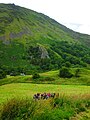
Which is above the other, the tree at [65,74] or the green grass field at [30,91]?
the green grass field at [30,91]

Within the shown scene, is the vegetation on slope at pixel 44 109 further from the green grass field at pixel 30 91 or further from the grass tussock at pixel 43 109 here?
the green grass field at pixel 30 91

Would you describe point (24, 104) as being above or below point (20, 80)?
above

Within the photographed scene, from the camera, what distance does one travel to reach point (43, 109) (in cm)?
1447

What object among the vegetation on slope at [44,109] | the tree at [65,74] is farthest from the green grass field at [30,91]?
the tree at [65,74]

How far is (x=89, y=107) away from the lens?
20.8 m

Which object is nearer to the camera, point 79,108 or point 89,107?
point 79,108

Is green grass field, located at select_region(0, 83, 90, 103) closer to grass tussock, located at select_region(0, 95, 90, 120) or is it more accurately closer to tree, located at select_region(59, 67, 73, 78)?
grass tussock, located at select_region(0, 95, 90, 120)

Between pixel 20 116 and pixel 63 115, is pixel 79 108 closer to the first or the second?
pixel 63 115

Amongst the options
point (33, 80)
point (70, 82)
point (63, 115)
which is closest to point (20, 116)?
point (63, 115)

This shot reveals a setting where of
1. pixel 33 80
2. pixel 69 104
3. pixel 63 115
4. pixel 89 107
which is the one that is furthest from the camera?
pixel 33 80

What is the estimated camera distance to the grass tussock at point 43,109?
40.6 ft

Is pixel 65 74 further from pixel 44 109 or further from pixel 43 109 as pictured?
pixel 43 109

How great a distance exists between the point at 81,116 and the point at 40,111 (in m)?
3.87

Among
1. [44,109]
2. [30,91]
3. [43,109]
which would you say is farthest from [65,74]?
[43,109]
